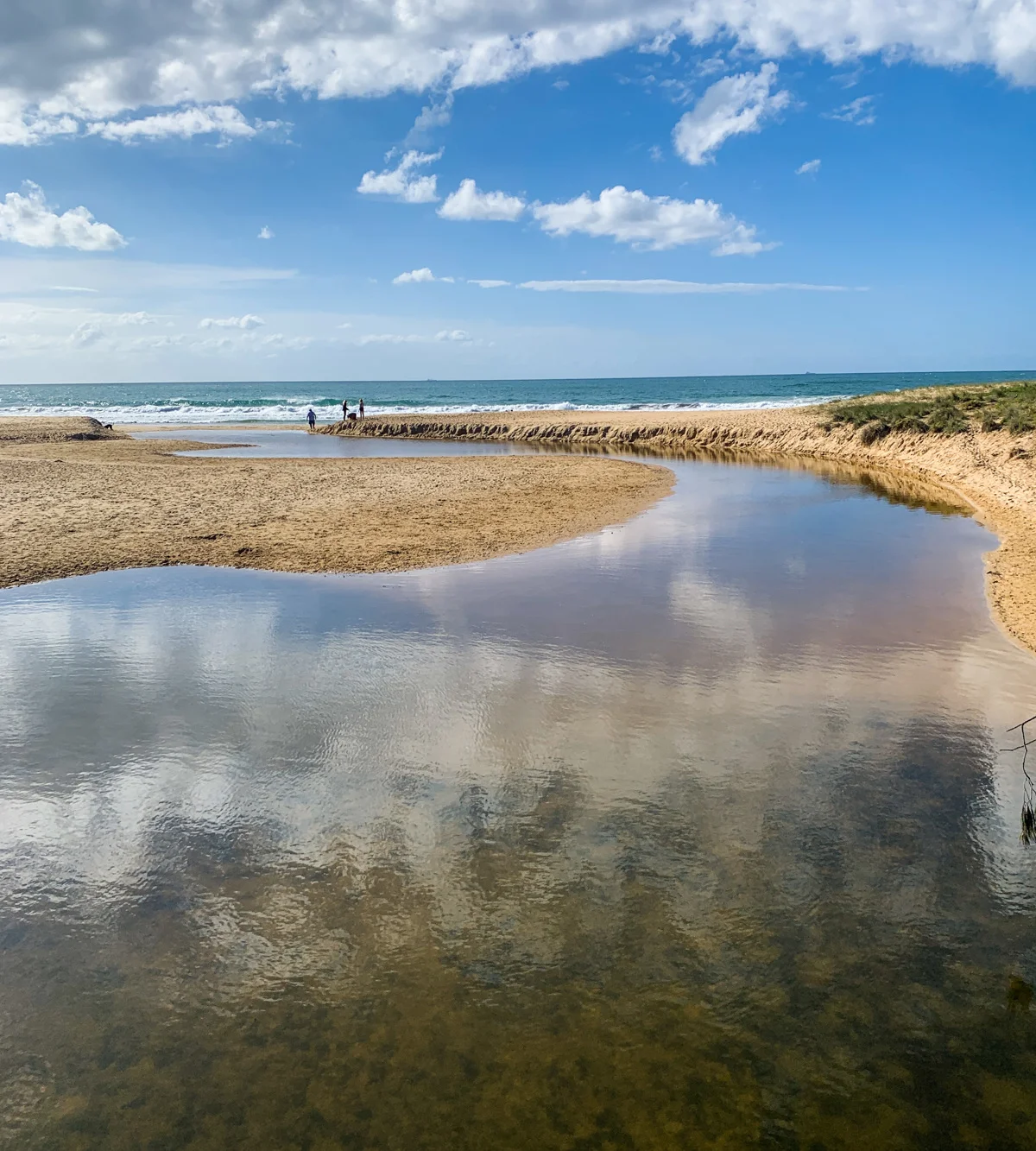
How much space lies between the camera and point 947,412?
31.9m

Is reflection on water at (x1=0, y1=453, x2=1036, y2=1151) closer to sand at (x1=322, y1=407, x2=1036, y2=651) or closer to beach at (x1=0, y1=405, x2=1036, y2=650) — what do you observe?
sand at (x1=322, y1=407, x2=1036, y2=651)

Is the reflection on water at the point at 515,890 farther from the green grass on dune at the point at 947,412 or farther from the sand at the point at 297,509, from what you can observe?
the green grass on dune at the point at 947,412

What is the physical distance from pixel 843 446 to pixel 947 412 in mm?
4854

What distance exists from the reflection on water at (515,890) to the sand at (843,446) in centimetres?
424

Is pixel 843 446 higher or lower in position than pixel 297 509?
higher

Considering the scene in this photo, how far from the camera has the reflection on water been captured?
4164mm

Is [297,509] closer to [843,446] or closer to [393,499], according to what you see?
[393,499]

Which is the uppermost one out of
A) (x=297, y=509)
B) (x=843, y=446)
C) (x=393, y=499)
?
(x=843, y=446)

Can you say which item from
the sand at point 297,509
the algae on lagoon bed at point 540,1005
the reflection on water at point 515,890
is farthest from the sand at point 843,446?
the sand at point 297,509

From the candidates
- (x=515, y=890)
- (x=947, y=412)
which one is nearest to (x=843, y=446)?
(x=947, y=412)

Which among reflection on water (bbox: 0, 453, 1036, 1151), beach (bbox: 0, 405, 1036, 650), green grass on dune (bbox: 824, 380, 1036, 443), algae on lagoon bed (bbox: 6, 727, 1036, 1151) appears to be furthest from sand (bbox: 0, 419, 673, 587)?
green grass on dune (bbox: 824, 380, 1036, 443)

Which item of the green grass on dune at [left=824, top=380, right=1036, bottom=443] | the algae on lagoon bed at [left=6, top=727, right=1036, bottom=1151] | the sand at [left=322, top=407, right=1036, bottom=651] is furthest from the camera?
the green grass on dune at [left=824, top=380, right=1036, bottom=443]

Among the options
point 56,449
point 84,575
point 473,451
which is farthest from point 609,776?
point 56,449

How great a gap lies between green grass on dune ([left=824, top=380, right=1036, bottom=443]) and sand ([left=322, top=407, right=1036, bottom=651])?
0.49m
